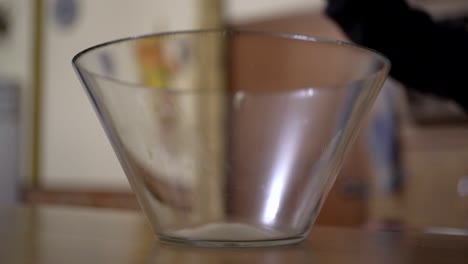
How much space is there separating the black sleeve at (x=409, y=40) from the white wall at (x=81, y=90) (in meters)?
1.77

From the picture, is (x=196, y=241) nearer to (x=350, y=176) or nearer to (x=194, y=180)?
(x=194, y=180)

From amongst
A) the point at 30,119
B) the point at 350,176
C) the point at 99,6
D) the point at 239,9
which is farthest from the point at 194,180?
the point at 30,119

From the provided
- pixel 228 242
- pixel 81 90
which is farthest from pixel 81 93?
pixel 228 242

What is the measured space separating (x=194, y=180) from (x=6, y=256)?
0.18 metres

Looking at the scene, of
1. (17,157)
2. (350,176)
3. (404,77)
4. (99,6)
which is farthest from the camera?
(17,157)

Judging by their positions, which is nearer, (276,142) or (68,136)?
(276,142)

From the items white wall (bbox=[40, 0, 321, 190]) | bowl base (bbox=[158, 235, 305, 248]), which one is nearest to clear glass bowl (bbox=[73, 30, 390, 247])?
bowl base (bbox=[158, 235, 305, 248])

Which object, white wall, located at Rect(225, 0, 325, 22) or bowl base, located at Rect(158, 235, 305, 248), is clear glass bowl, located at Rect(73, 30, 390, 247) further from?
white wall, located at Rect(225, 0, 325, 22)

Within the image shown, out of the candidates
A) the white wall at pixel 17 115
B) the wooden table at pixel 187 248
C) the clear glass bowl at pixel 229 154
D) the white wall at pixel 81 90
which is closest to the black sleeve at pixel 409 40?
the clear glass bowl at pixel 229 154

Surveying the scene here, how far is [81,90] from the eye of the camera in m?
2.61

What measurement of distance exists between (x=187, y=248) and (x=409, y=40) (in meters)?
0.32

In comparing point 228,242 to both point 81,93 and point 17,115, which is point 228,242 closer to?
point 81,93

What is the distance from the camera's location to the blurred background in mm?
1524

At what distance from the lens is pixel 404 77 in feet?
1.77
